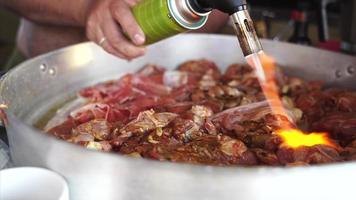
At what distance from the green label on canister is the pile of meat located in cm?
18

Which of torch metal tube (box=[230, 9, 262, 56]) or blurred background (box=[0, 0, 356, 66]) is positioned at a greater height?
torch metal tube (box=[230, 9, 262, 56])

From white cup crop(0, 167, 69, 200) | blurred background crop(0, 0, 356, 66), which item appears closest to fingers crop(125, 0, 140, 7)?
white cup crop(0, 167, 69, 200)

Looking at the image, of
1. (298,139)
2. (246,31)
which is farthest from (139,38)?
(298,139)

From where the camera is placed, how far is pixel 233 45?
5.52 feet

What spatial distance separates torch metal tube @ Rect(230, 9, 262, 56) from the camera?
0.93 metres

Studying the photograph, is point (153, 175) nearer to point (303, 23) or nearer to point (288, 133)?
point (288, 133)

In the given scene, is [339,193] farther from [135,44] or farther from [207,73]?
[207,73]

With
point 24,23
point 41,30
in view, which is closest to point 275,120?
point 41,30

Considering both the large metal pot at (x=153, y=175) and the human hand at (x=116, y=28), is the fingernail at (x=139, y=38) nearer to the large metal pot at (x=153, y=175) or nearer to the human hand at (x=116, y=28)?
the human hand at (x=116, y=28)

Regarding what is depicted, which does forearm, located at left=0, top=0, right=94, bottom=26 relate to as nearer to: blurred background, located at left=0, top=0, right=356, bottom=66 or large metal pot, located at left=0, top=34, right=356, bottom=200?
large metal pot, located at left=0, top=34, right=356, bottom=200

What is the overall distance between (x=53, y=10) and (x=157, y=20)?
2.79ft

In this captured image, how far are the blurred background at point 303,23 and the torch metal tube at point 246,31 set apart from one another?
1.02 m

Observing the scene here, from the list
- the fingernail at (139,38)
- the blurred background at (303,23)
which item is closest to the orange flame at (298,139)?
the fingernail at (139,38)

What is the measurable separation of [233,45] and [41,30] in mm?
783
